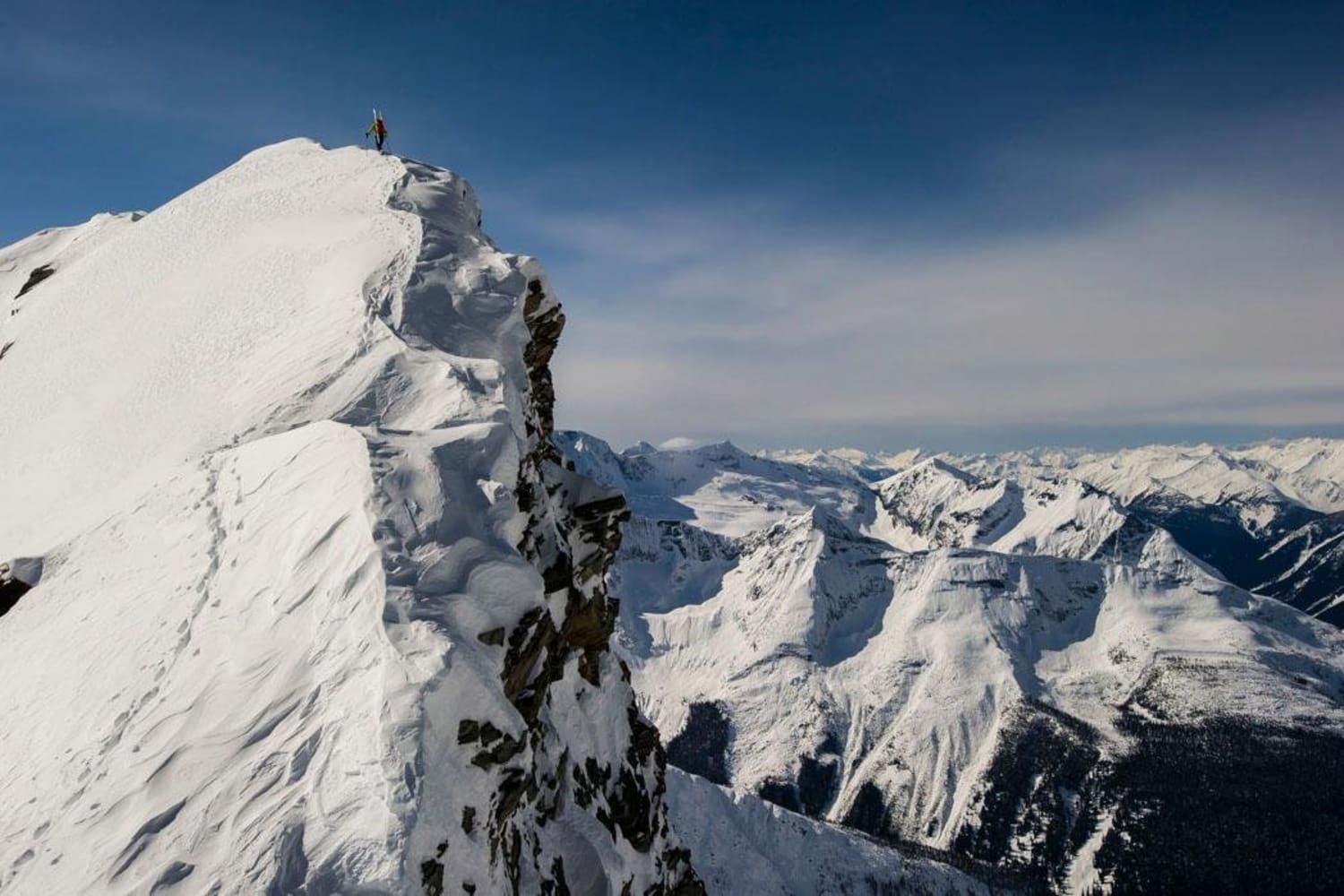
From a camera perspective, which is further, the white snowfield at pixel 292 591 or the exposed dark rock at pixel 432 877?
the white snowfield at pixel 292 591

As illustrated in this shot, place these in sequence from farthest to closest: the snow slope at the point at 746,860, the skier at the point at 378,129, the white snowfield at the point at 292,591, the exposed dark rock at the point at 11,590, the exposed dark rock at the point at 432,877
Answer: the snow slope at the point at 746,860 < the skier at the point at 378,129 < the exposed dark rock at the point at 11,590 < the white snowfield at the point at 292,591 < the exposed dark rock at the point at 432,877

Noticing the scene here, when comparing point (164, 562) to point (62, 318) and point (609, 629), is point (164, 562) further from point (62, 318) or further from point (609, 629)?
point (62, 318)

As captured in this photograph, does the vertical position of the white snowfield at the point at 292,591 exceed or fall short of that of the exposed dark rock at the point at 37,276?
it falls short

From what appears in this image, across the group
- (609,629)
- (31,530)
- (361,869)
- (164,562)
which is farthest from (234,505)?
(609,629)

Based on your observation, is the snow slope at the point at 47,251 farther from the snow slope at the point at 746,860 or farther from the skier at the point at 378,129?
the snow slope at the point at 746,860

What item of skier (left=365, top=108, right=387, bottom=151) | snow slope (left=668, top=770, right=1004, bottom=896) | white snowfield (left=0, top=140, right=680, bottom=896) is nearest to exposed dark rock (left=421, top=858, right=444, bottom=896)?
white snowfield (left=0, top=140, right=680, bottom=896)

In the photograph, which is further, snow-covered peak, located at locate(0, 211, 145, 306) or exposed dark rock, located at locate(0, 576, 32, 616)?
snow-covered peak, located at locate(0, 211, 145, 306)

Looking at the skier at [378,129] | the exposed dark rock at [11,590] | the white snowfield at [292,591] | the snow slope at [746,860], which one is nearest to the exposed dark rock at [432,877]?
the white snowfield at [292,591]

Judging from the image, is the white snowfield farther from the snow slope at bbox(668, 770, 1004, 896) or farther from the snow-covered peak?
the snow slope at bbox(668, 770, 1004, 896)

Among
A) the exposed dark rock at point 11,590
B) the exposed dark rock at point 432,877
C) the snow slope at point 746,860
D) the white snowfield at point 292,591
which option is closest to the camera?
the exposed dark rock at point 432,877
